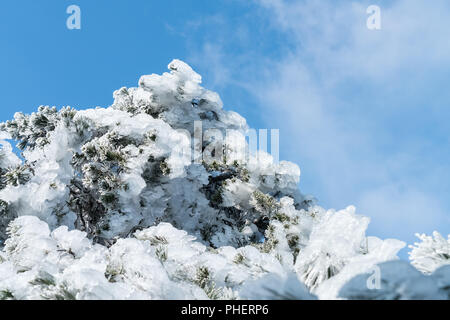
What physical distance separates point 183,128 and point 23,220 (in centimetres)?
382

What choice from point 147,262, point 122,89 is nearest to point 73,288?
point 147,262

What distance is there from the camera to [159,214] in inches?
192

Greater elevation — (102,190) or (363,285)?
(102,190)

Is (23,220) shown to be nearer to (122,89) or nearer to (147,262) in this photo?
(147,262)

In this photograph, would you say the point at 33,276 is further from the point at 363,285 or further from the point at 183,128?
the point at 183,128

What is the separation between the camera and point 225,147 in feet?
21.3

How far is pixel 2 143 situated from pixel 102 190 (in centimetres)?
153

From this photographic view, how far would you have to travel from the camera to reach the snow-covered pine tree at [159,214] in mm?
1777

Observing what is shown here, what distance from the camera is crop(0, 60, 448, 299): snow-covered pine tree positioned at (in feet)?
5.83

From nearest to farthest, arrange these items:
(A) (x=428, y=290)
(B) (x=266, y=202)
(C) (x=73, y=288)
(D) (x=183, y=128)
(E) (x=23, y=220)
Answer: (A) (x=428, y=290) → (C) (x=73, y=288) → (E) (x=23, y=220) → (B) (x=266, y=202) → (D) (x=183, y=128)

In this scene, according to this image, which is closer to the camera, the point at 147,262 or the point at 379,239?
the point at 147,262

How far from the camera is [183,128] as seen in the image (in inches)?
→ 248
